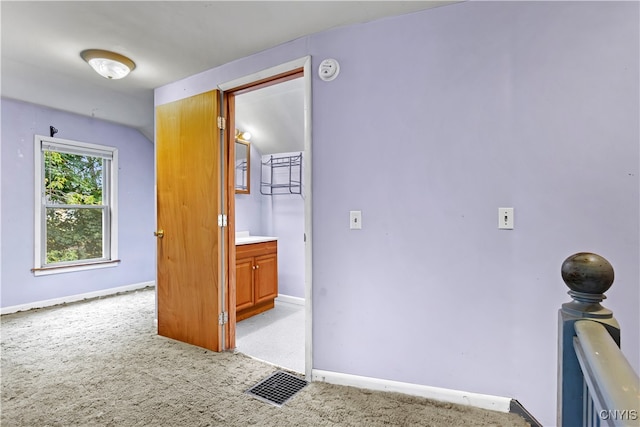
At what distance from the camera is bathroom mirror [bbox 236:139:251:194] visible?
388 cm

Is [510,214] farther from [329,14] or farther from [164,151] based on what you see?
[164,151]

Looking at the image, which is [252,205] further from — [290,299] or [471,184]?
[471,184]

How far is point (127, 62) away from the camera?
243 centimetres

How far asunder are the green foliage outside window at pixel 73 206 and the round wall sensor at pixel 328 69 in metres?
3.53

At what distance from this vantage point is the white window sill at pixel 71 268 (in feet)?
11.9

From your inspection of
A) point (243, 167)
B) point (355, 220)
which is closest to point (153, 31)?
point (355, 220)

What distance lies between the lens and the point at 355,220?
79.7 inches

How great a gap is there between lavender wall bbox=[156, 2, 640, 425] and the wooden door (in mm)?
878

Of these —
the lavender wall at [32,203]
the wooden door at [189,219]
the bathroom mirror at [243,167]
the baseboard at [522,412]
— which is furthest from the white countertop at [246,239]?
the baseboard at [522,412]

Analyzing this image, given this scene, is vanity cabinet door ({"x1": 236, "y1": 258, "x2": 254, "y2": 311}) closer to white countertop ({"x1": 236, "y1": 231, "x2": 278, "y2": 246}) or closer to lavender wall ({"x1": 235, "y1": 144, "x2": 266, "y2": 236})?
white countertop ({"x1": 236, "y1": 231, "x2": 278, "y2": 246})

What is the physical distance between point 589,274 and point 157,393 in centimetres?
222

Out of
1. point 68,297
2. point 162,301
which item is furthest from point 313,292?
point 68,297

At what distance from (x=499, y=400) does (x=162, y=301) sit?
260 cm

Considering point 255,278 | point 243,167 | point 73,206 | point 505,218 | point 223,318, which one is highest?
point 243,167
